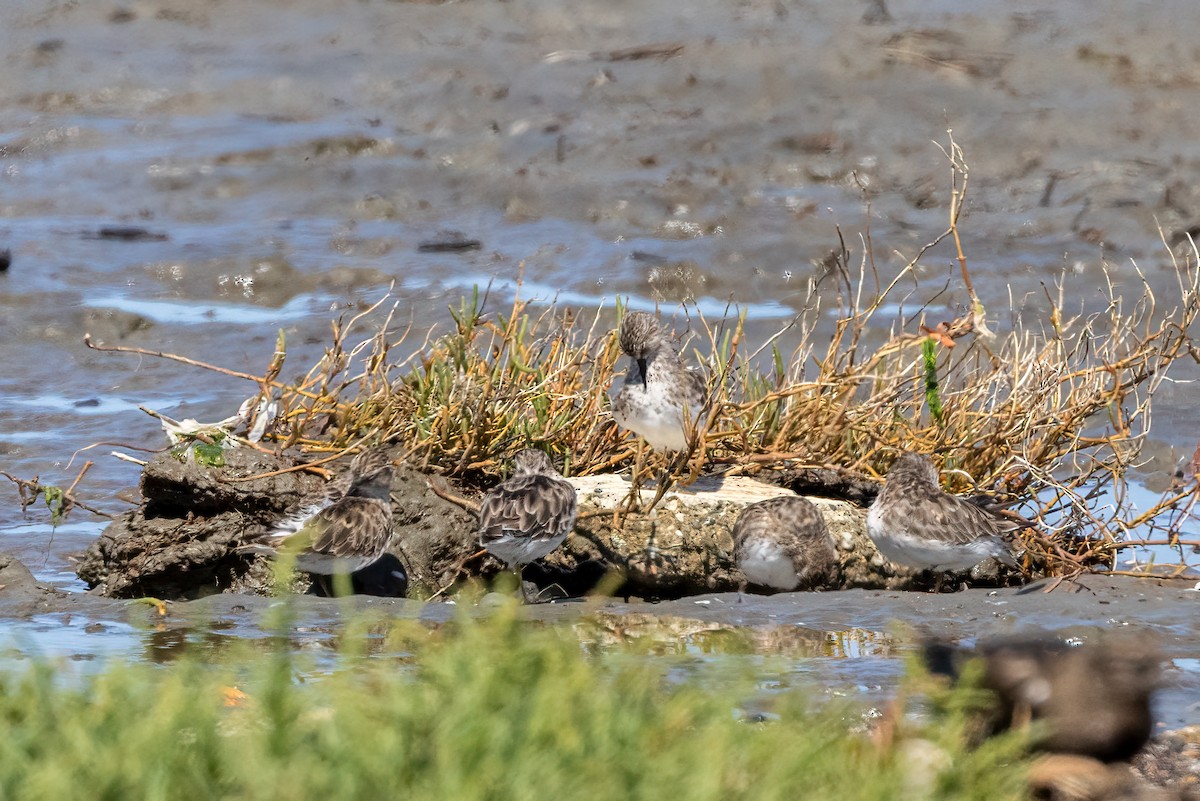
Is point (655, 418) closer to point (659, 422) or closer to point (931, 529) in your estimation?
point (659, 422)

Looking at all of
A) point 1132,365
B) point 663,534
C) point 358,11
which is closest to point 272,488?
point 663,534

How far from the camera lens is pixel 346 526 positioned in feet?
27.4

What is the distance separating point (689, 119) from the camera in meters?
18.2

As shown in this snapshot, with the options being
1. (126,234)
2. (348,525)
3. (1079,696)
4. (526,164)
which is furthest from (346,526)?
(526,164)

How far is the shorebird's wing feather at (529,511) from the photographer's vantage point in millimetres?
8352

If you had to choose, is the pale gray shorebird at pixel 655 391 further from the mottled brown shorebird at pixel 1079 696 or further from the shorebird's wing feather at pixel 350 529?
the mottled brown shorebird at pixel 1079 696

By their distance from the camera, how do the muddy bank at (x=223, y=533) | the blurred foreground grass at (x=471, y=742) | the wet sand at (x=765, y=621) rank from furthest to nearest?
the muddy bank at (x=223, y=533), the wet sand at (x=765, y=621), the blurred foreground grass at (x=471, y=742)

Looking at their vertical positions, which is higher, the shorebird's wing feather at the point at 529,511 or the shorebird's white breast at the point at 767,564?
the shorebird's wing feather at the point at 529,511

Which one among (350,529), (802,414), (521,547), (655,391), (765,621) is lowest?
(765,621)

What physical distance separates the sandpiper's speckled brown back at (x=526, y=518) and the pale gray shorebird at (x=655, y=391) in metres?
0.62

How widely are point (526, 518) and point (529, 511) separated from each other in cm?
4

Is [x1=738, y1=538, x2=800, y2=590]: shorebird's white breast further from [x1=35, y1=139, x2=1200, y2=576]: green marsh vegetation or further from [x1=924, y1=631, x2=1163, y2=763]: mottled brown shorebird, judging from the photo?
[x1=924, y1=631, x2=1163, y2=763]: mottled brown shorebird

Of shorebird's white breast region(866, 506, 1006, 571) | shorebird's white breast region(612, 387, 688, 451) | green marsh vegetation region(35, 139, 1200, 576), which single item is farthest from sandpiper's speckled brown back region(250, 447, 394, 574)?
shorebird's white breast region(866, 506, 1006, 571)

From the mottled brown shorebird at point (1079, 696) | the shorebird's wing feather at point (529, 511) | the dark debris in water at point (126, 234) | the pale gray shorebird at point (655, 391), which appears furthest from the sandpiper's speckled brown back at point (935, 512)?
the dark debris in water at point (126, 234)
